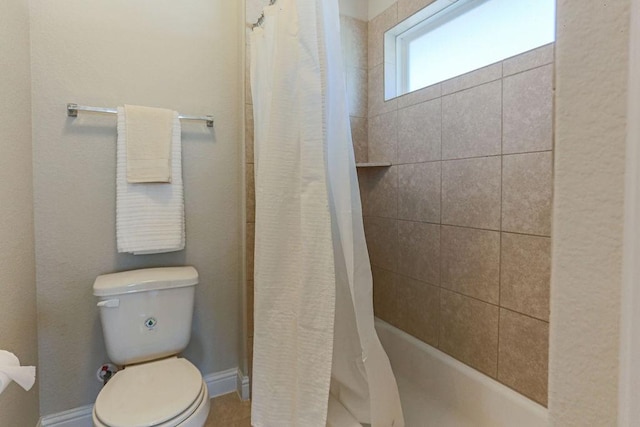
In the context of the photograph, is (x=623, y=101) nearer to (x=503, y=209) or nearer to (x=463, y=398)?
(x=503, y=209)

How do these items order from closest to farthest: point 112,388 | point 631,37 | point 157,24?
point 631,37
point 112,388
point 157,24

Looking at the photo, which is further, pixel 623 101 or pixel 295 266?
pixel 295 266

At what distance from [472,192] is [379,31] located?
115 cm

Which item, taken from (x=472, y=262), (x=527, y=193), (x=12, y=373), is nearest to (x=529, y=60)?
(x=527, y=193)

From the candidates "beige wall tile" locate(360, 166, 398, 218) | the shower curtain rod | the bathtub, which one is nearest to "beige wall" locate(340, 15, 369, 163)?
"beige wall tile" locate(360, 166, 398, 218)

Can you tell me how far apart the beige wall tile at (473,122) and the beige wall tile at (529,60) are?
0.20 ft

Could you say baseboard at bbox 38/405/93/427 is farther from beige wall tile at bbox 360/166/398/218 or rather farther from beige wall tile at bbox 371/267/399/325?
beige wall tile at bbox 360/166/398/218

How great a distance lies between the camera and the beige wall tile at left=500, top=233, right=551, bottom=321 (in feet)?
3.93

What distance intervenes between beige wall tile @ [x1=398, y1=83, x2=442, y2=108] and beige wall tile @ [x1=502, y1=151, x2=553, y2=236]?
1.62 feet

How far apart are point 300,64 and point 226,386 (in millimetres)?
1697

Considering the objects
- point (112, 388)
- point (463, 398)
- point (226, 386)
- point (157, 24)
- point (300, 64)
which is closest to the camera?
point (300, 64)

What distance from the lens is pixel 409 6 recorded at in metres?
1.72

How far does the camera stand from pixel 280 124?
1.18 meters

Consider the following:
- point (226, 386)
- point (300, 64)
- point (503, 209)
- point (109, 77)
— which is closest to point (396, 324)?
point (503, 209)
